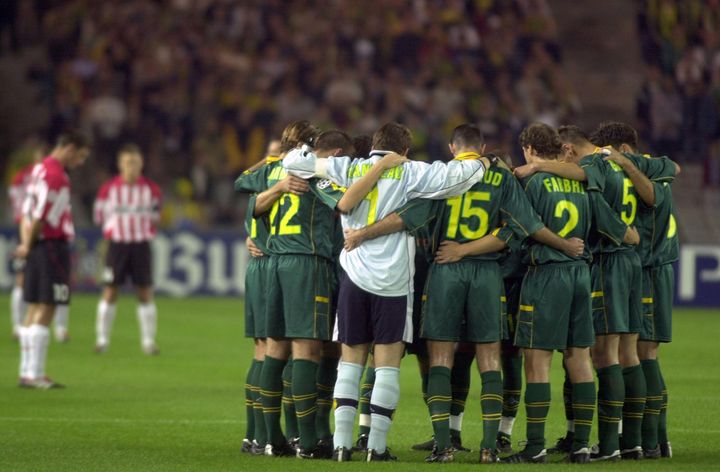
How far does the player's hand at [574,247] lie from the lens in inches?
312

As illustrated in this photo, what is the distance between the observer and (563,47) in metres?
24.5

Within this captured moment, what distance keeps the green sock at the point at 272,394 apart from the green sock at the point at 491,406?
1.28 meters

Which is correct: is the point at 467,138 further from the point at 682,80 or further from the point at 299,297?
the point at 682,80

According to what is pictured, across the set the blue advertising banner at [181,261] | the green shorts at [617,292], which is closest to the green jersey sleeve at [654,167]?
the green shorts at [617,292]

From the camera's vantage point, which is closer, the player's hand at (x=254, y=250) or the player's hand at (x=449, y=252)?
the player's hand at (x=449, y=252)

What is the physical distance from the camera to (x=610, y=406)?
26.6 ft

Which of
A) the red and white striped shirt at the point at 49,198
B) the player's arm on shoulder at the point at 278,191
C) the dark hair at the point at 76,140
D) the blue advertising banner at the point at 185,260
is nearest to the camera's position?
the player's arm on shoulder at the point at 278,191

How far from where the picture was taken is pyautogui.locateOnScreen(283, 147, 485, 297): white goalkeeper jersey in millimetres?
7789

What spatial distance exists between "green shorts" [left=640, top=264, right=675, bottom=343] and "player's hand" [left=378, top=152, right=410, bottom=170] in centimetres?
191

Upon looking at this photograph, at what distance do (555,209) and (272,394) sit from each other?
2.07 meters

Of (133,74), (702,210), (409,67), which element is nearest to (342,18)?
(409,67)

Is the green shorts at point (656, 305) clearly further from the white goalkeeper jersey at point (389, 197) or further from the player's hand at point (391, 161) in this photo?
the player's hand at point (391, 161)

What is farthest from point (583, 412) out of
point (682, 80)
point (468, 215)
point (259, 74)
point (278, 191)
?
point (259, 74)

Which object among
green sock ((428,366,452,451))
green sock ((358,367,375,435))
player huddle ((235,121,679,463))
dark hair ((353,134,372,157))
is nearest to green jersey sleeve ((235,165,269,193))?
player huddle ((235,121,679,463))
